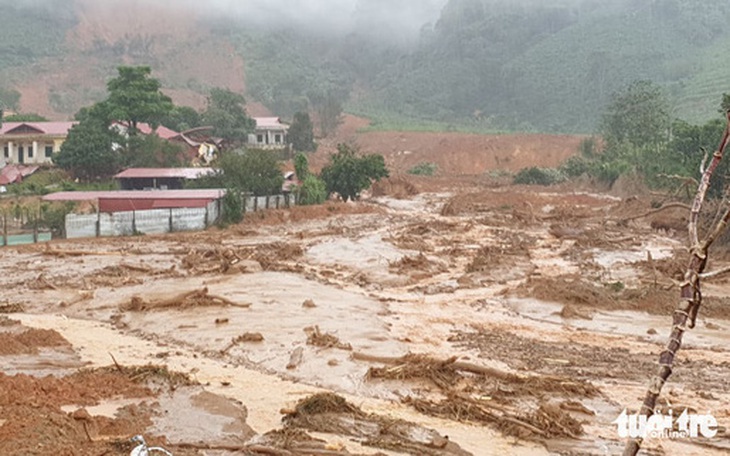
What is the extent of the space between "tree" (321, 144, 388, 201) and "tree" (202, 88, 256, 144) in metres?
19.4

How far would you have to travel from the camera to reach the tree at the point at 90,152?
137 ft

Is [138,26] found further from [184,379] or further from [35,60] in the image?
[184,379]

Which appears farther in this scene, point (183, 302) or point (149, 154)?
point (149, 154)

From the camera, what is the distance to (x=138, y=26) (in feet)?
418

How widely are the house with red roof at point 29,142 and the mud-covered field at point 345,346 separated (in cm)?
2592

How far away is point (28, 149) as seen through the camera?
49.5 m

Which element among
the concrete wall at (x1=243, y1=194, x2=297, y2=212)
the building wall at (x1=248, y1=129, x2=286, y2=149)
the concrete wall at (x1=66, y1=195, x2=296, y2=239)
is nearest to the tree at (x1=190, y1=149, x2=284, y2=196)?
the concrete wall at (x1=243, y1=194, x2=297, y2=212)

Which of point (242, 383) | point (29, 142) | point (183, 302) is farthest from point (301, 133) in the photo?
point (242, 383)

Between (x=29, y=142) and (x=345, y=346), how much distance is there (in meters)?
45.2

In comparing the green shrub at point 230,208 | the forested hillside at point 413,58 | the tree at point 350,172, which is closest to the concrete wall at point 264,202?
the green shrub at point 230,208

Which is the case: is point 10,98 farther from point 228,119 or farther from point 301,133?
point 301,133

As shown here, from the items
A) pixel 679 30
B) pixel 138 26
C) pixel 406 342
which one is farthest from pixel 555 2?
pixel 406 342

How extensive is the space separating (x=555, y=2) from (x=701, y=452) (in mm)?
147401

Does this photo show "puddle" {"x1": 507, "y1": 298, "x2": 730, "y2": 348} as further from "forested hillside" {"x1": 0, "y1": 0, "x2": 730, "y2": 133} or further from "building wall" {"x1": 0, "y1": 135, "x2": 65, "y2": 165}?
"forested hillside" {"x1": 0, "y1": 0, "x2": 730, "y2": 133}
